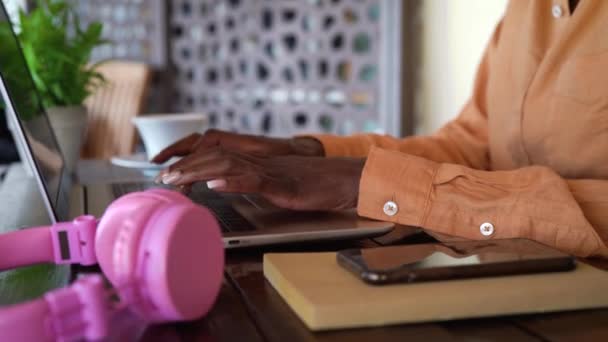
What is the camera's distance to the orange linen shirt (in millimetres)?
646

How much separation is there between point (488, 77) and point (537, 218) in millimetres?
521

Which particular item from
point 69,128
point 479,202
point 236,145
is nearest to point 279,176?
point 479,202

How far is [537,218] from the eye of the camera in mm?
633

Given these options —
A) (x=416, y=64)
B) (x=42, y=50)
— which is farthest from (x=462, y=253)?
(x=416, y=64)

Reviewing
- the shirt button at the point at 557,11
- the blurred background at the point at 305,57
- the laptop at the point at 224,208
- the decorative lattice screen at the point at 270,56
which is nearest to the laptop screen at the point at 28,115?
the laptop at the point at 224,208

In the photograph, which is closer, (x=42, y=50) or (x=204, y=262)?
(x=204, y=262)

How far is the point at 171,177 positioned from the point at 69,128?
71cm

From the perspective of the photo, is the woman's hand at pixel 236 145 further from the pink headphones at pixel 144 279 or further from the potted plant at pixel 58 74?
the pink headphones at pixel 144 279

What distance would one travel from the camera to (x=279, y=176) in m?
0.69

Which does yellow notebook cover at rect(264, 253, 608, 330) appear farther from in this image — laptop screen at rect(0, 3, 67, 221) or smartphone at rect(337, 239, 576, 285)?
laptop screen at rect(0, 3, 67, 221)

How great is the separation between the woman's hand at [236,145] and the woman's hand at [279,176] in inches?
11.1

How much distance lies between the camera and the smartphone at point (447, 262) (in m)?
0.46

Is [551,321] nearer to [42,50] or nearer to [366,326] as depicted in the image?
[366,326]

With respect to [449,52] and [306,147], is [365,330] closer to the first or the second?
[306,147]
